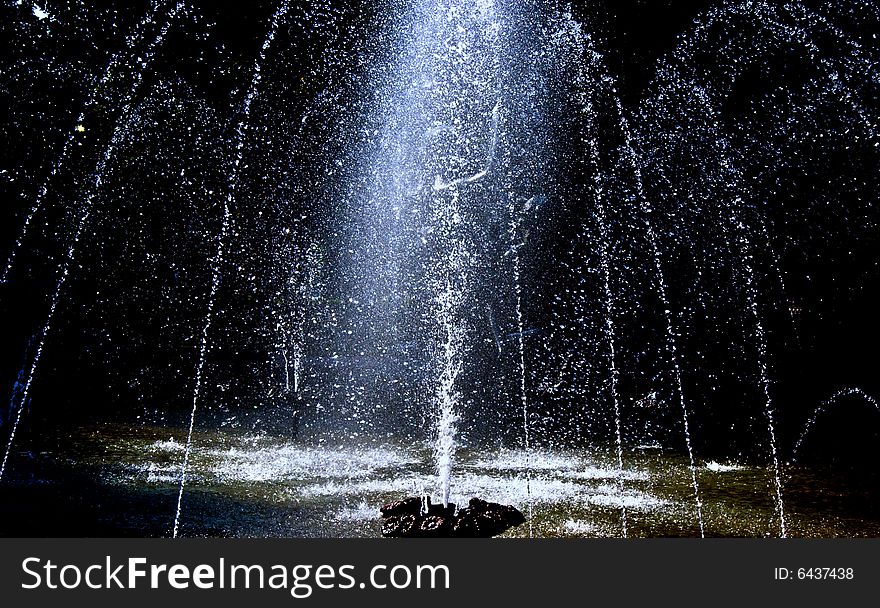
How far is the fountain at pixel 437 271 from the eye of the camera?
18.8 ft

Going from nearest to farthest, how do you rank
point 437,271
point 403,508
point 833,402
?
point 403,508
point 833,402
point 437,271

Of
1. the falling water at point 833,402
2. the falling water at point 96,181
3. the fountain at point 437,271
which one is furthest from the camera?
the falling water at point 96,181

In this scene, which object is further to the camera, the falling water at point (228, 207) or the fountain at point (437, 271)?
the falling water at point (228, 207)

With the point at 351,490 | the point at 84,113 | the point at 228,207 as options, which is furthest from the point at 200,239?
the point at 351,490

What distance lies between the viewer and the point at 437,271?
1803 centimetres

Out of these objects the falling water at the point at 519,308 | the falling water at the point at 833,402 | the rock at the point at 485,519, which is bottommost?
Result: the rock at the point at 485,519

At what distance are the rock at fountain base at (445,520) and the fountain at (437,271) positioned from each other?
34 mm

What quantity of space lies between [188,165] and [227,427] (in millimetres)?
7677

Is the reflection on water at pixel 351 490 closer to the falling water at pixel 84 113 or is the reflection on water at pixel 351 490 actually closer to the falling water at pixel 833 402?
the falling water at pixel 833 402

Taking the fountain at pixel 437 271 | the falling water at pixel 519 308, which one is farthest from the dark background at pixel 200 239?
the falling water at pixel 519 308

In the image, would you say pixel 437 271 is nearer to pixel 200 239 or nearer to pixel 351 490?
pixel 200 239

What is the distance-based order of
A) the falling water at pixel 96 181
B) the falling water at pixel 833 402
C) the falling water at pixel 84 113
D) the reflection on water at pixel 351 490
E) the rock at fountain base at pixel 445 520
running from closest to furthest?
the rock at fountain base at pixel 445 520, the reflection on water at pixel 351 490, the falling water at pixel 833 402, the falling water at pixel 84 113, the falling water at pixel 96 181

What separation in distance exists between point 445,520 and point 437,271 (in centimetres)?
1421

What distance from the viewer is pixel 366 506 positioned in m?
4.62
